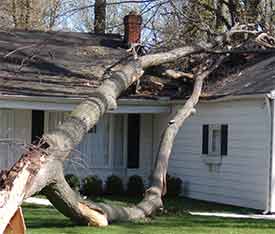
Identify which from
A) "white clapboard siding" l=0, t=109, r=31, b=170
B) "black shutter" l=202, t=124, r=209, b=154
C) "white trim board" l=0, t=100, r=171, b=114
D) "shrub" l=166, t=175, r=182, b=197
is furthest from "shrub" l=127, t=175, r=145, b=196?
"white clapboard siding" l=0, t=109, r=31, b=170

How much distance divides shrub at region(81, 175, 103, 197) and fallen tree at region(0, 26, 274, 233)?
4.20 meters

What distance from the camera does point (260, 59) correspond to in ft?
72.7

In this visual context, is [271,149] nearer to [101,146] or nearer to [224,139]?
[224,139]

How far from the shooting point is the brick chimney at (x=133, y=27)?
82.9 feet

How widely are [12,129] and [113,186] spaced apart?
3246 millimetres

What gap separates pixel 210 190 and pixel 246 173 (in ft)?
5.92

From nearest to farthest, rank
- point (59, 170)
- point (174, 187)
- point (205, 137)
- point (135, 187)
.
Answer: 1. point (59, 170)
2. point (205, 137)
3. point (174, 187)
4. point (135, 187)

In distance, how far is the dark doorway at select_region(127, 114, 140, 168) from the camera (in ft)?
74.3

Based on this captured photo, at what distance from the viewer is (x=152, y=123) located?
23109 millimetres

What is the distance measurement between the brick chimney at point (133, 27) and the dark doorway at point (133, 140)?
3.45 m

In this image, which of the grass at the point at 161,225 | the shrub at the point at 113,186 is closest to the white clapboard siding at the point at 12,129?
the shrub at the point at 113,186

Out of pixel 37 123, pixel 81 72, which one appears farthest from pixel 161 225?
pixel 81 72

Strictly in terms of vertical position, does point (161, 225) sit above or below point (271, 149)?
below

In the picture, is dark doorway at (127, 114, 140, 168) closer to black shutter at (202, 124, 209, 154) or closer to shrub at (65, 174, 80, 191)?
shrub at (65, 174, 80, 191)
